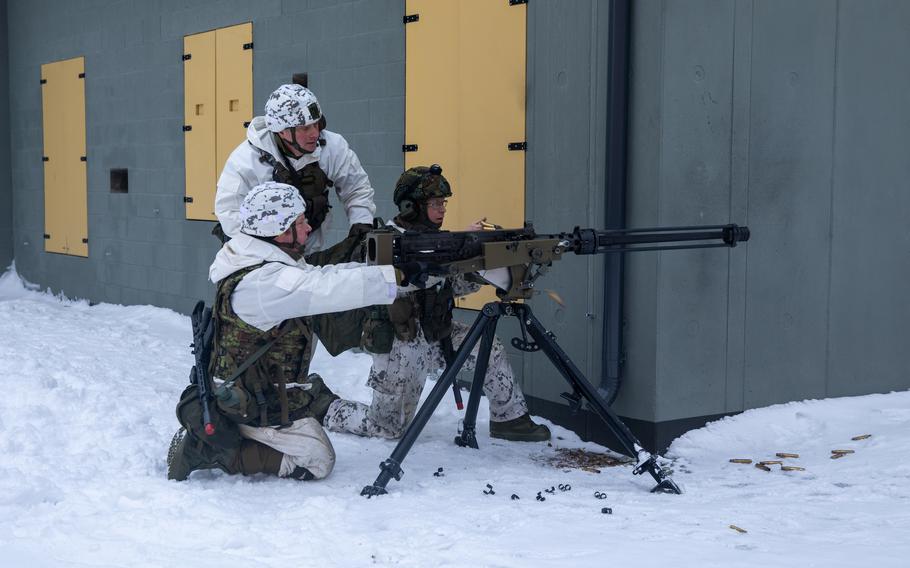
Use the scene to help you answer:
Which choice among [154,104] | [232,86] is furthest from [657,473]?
[154,104]

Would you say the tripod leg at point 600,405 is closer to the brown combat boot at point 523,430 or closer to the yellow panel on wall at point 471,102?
the brown combat boot at point 523,430

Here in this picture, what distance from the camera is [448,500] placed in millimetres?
4559

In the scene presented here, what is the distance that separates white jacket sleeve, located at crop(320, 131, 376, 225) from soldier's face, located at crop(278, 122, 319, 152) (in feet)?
0.97

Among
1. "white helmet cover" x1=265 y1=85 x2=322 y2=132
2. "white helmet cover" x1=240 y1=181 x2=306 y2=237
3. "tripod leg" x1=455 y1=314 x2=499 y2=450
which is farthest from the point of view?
"white helmet cover" x1=265 y1=85 x2=322 y2=132

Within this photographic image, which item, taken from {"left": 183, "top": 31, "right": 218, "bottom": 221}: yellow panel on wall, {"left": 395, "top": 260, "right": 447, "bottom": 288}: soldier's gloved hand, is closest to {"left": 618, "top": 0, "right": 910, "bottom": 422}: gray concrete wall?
{"left": 395, "top": 260, "right": 447, "bottom": 288}: soldier's gloved hand

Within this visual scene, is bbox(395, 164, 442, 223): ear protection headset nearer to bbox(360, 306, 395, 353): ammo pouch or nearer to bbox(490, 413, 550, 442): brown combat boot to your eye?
bbox(360, 306, 395, 353): ammo pouch

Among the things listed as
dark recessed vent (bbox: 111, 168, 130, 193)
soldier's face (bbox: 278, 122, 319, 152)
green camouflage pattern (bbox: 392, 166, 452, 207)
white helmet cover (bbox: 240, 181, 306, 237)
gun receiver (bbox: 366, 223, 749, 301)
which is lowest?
gun receiver (bbox: 366, 223, 749, 301)

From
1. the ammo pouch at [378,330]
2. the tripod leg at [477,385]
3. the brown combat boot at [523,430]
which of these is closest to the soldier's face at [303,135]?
the ammo pouch at [378,330]

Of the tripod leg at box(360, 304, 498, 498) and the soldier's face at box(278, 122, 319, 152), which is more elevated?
the soldier's face at box(278, 122, 319, 152)

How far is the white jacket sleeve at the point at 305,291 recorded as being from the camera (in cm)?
445

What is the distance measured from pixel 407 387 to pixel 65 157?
23.8ft

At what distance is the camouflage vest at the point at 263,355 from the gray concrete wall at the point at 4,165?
8.88 m

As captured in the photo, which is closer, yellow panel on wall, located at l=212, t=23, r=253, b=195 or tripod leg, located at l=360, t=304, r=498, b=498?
tripod leg, located at l=360, t=304, r=498, b=498

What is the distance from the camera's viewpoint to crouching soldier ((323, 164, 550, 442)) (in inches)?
214
